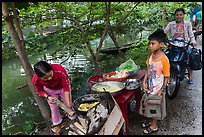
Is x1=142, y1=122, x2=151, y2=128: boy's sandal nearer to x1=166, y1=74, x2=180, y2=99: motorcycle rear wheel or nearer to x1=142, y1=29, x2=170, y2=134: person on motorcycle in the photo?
x1=142, y1=29, x2=170, y2=134: person on motorcycle

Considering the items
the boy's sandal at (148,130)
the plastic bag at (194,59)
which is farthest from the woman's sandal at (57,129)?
the plastic bag at (194,59)

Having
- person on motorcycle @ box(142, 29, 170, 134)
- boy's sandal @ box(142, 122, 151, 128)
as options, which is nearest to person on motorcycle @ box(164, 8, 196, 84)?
person on motorcycle @ box(142, 29, 170, 134)

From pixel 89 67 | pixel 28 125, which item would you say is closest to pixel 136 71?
pixel 28 125

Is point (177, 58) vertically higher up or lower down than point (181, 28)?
lower down

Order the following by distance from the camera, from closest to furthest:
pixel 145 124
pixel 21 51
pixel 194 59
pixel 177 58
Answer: pixel 21 51, pixel 145 124, pixel 177 58, pixel 194 59

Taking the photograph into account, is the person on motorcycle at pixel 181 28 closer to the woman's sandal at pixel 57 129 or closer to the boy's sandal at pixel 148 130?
the boy's sandal at pixel 148 130

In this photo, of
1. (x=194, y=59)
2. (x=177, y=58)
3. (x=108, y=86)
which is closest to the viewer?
(x=108, y=86)

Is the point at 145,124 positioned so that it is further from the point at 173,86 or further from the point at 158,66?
the point at 173,86

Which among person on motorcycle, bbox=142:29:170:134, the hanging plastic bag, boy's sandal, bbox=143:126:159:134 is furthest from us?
the hanging plastic bag

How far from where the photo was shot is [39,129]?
139 inches

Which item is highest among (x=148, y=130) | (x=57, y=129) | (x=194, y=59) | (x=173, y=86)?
(x=194, y=59)

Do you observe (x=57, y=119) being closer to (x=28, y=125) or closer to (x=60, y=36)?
(x=28, y=125)

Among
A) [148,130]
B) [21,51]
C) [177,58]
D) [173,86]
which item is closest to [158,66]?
[148,130]

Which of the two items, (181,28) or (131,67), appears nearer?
(131,67)
